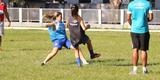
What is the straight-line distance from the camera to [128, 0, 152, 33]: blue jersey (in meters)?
13.4

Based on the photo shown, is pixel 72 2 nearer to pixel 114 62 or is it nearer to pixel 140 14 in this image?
pixel 114 62

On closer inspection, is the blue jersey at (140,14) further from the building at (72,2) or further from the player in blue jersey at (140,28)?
the building at (72,2)

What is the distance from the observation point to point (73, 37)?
15500 millimetres

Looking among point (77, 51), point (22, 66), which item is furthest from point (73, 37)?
point (22, 66)

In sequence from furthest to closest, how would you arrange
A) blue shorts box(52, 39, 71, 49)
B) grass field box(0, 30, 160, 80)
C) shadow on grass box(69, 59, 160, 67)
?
shadow on grass box(69, 59, 160, 67)
blue shorts box(52, 39, 71, 49)
grass field box(0, 30, 160, 80)

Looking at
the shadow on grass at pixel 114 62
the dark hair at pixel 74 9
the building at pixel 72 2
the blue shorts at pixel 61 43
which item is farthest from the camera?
the building at pixel 72 2

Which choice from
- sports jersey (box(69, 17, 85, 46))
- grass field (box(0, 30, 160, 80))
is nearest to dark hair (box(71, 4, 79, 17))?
sports jersey (box(69, 17, 85, 46))

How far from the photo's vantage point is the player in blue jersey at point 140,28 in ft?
43.9

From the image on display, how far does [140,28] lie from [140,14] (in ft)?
1.04

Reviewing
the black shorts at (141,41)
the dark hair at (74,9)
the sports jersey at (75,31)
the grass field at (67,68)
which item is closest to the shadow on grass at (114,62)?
the grass field at (67,68)

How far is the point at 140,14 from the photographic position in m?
13.5

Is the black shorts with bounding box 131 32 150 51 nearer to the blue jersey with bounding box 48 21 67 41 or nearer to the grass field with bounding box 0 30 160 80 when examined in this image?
the grass field with bounding box 0 30 160 80

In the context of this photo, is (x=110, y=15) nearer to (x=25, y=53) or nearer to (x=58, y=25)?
(x=25, y=53)

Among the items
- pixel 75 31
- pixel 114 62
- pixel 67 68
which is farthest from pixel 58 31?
Result: pixel 114 62
